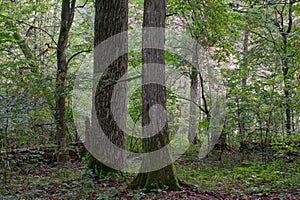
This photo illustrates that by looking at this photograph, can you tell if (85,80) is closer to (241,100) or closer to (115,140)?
(115,140)

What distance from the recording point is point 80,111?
1162cm

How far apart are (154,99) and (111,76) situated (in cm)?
146

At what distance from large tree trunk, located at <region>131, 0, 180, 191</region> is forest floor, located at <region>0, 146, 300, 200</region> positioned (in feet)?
0.83

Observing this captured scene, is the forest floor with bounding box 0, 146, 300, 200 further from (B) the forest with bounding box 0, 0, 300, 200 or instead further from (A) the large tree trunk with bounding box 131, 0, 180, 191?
(A) the large tree trunk with bounding box 131, 0, 180, 191

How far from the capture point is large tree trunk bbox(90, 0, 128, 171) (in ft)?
21.1

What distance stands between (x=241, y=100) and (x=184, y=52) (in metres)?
4.98

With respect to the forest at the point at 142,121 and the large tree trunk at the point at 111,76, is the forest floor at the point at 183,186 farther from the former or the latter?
the large tree trunk at the point at 111,76

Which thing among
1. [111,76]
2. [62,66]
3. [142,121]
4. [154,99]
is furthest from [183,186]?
[62,66]

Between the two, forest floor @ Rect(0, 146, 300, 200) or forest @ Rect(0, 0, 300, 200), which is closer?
forest floor @ Rect(0, 146, 300, 200)

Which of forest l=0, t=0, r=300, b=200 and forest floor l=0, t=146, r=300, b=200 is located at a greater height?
forest l=0, t=0, r=300, b=200

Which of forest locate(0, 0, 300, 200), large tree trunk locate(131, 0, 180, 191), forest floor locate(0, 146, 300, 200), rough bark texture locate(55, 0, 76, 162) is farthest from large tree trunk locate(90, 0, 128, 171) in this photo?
rough bark texture locate(55, 0, 76, 162)

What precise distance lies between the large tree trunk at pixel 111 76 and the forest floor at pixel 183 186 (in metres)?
0.79

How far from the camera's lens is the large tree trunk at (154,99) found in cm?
516

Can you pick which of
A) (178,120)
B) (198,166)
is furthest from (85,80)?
(178,120)
